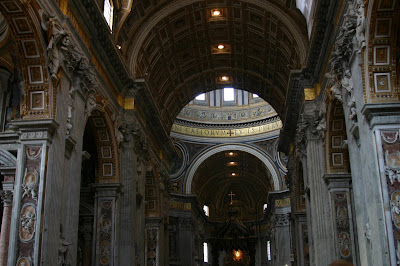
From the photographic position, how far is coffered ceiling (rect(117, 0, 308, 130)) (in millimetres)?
20422

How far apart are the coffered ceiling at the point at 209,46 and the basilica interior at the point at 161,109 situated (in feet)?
0.29

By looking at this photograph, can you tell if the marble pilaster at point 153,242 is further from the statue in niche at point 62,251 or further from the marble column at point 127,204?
the statue in niche at point 62,251

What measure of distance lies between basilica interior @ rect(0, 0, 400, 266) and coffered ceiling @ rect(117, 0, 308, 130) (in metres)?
0.09

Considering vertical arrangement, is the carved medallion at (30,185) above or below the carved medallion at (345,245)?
above

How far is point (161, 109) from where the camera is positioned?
86.1 feet

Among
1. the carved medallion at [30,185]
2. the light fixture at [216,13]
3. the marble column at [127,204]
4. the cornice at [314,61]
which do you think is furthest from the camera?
the light fixture at [216,13]

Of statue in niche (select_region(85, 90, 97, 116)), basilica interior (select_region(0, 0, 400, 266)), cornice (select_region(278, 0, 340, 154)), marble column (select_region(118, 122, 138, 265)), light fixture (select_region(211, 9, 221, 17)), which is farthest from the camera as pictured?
light fixture (select_region(211, 9, 221, 17))

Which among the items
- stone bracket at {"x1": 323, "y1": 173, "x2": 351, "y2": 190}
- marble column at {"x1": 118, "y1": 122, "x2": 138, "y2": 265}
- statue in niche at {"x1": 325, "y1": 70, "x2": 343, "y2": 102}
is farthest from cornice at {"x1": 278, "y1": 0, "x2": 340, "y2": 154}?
marble column at {"x1": 118, "y1": 122, "x2": 138, "y2": 265}

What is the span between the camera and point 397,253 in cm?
977

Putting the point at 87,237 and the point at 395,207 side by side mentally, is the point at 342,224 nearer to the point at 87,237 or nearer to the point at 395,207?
the point at 395,207

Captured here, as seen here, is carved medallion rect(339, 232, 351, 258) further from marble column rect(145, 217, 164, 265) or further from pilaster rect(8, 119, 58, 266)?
marble column rect(145, 217, 164, 265)

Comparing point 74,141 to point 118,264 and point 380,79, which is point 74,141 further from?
point 380,79

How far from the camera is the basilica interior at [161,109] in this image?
11.1 meters

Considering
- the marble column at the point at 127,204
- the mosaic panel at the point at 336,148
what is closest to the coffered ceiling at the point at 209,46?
the marble column at the point at 127,204
